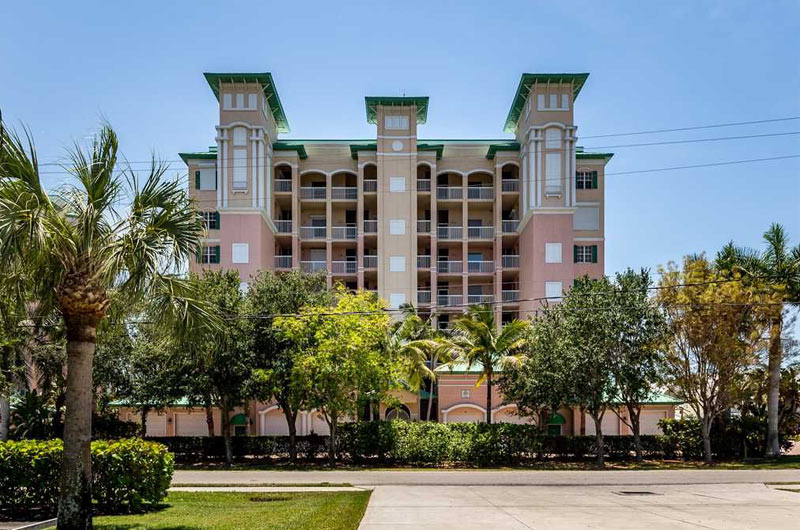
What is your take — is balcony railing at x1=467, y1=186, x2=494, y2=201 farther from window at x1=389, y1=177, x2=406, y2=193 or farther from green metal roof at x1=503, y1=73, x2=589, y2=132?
green metal roof at x1=503, y1=73, x2=589, y2=132

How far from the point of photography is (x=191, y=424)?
4447 cm

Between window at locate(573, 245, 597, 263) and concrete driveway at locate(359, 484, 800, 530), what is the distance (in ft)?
102

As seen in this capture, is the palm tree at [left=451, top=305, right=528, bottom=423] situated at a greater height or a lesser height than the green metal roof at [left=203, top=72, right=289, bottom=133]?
lesser

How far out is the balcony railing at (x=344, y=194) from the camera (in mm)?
54875

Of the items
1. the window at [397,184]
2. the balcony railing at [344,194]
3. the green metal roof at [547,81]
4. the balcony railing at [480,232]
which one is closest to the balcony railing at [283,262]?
the balcony railing at [344,194]

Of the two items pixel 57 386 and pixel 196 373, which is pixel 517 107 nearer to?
pixel 196 373

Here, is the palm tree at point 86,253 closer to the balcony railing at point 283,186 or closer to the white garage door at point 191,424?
the white garage door at point 191,424

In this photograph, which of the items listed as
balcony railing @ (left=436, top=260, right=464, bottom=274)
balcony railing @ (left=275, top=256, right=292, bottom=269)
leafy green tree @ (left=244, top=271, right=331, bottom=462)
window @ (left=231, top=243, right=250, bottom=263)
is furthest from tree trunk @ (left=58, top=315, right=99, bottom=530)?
balcony railing @ (left=436, top=260, right=464, bottom=274)

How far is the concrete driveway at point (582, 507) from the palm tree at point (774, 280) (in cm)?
1478

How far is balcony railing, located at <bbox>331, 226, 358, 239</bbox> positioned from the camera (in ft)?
180

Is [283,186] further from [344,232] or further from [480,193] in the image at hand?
[480,193]

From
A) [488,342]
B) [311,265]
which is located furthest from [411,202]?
[488,342]

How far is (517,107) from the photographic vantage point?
55438 millimetres

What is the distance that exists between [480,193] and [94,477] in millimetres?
43296
